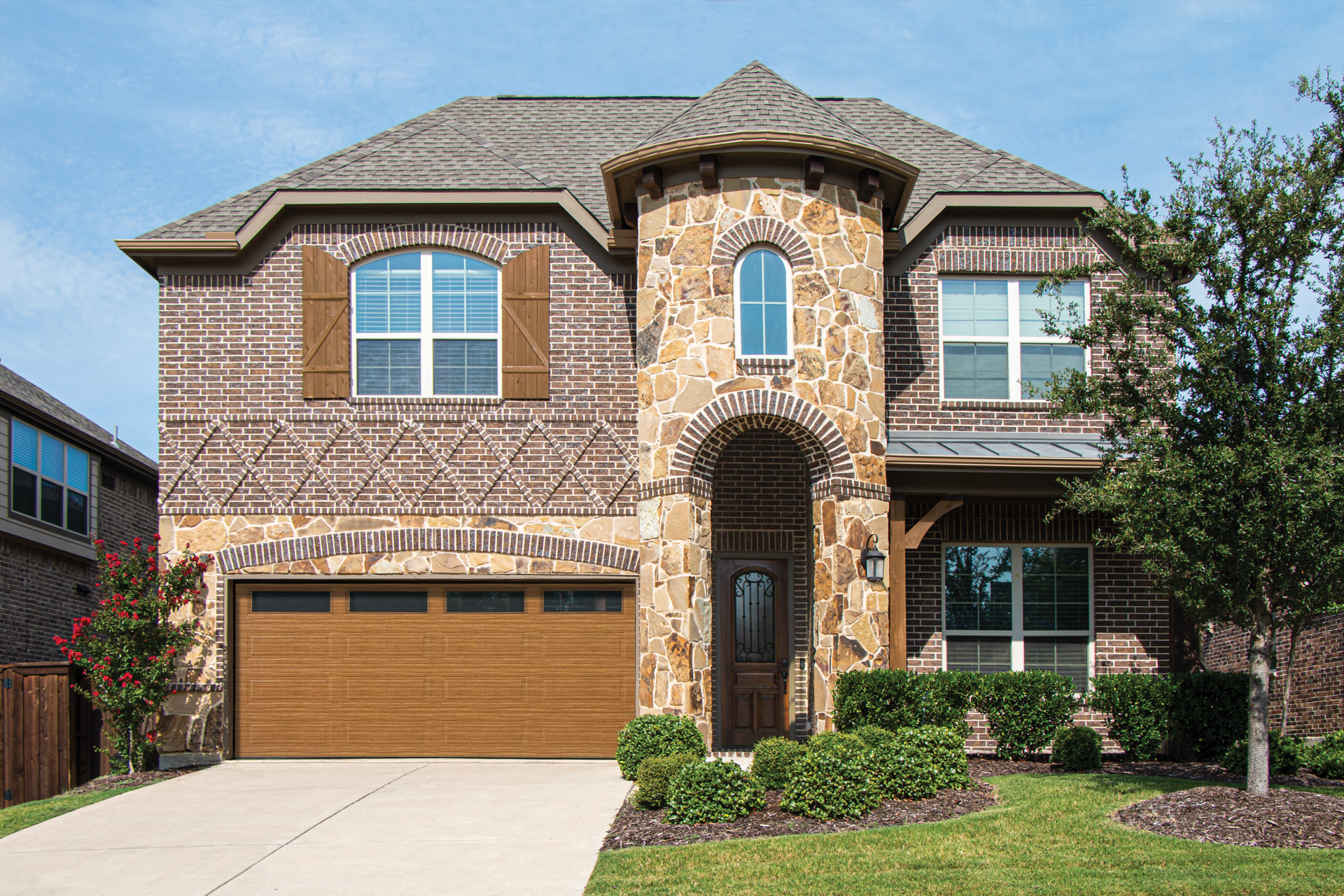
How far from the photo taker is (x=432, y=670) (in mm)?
14109

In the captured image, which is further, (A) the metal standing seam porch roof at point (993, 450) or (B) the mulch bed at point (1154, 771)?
(A) the metal standing seam porch roof at point (993, 450)

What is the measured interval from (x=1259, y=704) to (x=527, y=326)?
8700 mm

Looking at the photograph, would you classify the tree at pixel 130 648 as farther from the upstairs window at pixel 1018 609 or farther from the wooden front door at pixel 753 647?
the upstairs window at pixel 1018 609

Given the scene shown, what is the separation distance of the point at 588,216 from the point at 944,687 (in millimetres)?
6782

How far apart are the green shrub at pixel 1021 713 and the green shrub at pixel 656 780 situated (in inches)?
157

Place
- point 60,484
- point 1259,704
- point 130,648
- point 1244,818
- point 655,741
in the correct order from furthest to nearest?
point 60,484
point 130,648
point 655,741
point 1259,704
point 1244,818

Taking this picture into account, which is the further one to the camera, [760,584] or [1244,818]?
[760,584]

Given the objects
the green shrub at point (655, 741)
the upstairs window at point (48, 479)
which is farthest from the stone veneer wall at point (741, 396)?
the upstairs window at point (48, 479)

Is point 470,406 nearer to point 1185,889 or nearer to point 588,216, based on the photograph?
point 588,216

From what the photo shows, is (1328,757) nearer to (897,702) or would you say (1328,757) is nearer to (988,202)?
(897,702)

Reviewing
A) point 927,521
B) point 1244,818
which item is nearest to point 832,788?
point 1244,818

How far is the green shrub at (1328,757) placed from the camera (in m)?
12.0

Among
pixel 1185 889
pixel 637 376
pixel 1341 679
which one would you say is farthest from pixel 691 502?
pixel 1341 679

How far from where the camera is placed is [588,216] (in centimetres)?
1438
